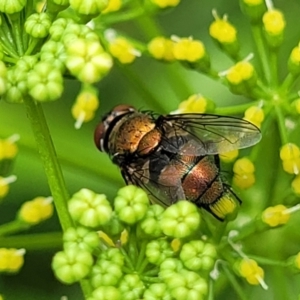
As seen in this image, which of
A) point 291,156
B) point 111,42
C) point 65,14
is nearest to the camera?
point 65,14

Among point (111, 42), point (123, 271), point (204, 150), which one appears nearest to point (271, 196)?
point (204, 150)

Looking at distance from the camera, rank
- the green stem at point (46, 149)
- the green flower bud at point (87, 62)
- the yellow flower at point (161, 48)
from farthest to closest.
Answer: the yellow flower at point (161, 48), the green stem at point (46, 149), the green flower bud at point (87, 62)

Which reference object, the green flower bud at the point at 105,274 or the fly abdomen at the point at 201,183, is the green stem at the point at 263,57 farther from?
the green flower bud at the point at 105,274

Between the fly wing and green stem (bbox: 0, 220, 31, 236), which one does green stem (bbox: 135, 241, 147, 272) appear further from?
green stem (bbox: 0, 220, 31, 236)

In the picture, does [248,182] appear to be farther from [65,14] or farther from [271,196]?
[65,14]

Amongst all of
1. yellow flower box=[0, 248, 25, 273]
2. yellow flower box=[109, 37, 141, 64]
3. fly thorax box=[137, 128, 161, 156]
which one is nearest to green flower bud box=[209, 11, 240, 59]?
yellow flower box=[109, 37, 141, 64]

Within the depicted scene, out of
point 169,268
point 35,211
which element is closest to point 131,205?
point 169,268

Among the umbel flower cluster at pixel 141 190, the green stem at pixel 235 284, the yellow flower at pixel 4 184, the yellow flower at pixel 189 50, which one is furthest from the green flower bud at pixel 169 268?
the yellow flower at pixel 189 50
